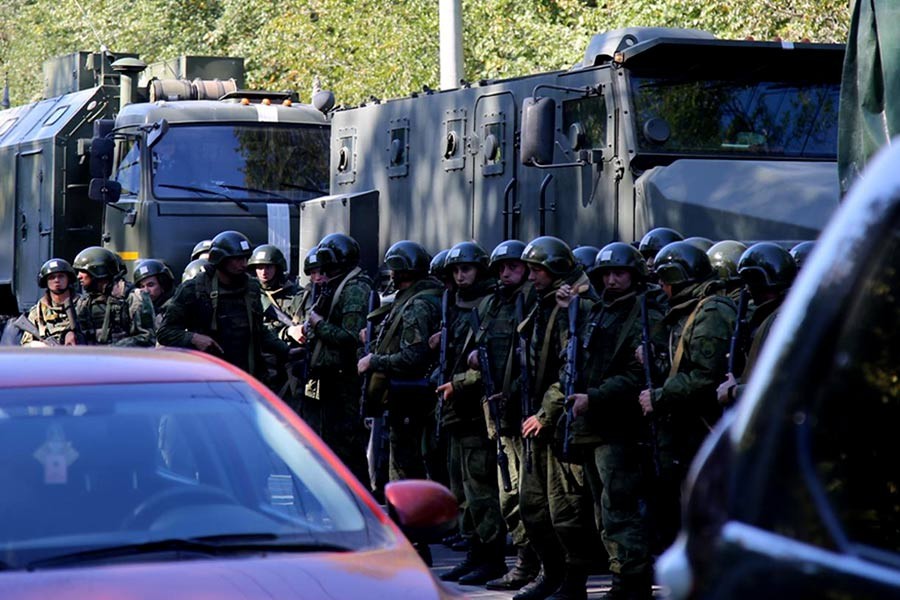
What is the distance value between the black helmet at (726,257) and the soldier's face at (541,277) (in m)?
0.82

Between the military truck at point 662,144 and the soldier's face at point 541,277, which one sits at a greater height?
the military truck at point 662,144

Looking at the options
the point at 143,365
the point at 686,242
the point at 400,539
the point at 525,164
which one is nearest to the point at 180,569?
the point at 400,539

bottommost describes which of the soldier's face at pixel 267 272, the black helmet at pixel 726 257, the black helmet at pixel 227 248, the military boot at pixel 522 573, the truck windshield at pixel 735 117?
the military boot at pixel 522 573

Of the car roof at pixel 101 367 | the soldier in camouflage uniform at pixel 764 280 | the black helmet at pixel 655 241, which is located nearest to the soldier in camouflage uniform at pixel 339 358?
the black helmet at pixel 655 241

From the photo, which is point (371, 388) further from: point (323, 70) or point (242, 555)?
point (323, 70)

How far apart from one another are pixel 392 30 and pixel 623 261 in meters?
20.6

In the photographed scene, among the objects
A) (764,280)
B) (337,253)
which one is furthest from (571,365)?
(337,253)

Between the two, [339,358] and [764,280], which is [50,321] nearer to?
[339,358]

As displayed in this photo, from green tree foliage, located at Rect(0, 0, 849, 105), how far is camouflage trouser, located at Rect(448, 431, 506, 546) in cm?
1276

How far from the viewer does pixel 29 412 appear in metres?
4.87

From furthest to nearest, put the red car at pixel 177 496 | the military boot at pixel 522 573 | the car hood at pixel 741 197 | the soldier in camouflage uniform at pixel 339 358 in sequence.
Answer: the soldier in camouflage uniform at pixel 339 358 → the car hood at pixel 741 197 → the military boot at pixel 522 573 → the red car at pixel 177 496

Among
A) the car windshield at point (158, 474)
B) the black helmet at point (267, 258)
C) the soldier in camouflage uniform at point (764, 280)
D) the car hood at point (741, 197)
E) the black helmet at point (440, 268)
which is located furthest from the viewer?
the black helmet at point (267, 258)

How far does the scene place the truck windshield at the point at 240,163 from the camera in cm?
1750

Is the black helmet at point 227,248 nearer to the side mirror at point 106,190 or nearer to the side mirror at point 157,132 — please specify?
the side mirror at point 157,132
